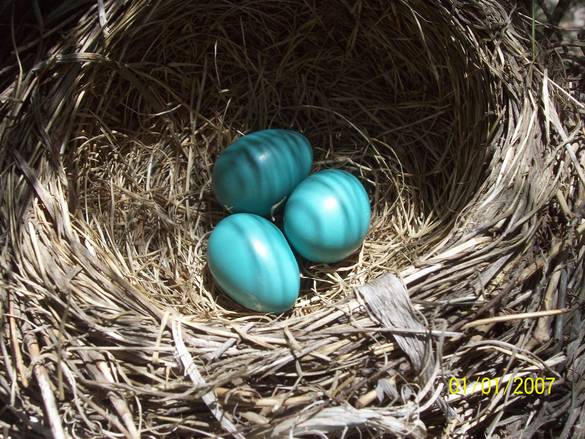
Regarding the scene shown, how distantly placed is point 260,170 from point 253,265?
0.77ft

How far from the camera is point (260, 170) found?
1438 millimetres

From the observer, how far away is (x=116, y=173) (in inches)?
62.7

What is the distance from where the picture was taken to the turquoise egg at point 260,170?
4.74 feet

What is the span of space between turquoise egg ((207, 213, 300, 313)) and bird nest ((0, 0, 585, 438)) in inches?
3.1

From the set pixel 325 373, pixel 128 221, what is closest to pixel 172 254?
pixel 128 221

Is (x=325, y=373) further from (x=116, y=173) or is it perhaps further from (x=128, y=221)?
(x=116, y=173)

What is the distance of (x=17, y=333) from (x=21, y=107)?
19.4 inches

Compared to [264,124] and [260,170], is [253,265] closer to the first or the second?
[260,170]

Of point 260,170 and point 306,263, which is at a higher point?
point 260,170
